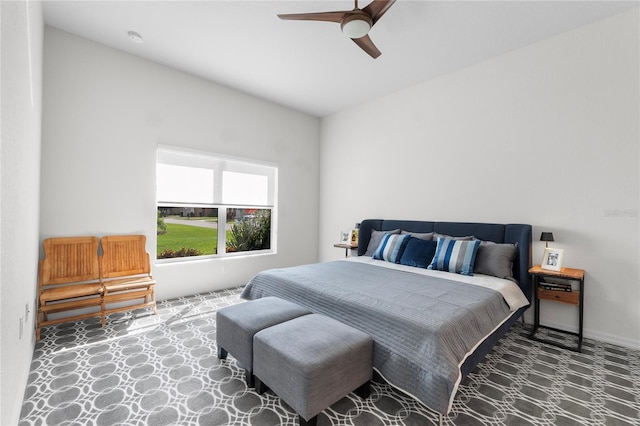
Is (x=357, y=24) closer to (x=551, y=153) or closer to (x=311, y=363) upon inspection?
(x=311, y=363)

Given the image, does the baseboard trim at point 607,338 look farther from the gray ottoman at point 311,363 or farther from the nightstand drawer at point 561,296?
the gray ottoman at point 311,363

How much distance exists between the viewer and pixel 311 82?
4301 mm

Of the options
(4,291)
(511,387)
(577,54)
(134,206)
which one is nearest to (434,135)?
(577,54)

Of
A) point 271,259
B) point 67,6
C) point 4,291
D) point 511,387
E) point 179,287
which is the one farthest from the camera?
point 271,259

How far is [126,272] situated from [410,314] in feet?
10.8

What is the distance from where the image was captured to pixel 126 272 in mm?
3461

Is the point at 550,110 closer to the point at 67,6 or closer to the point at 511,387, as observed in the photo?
the point at 511,387

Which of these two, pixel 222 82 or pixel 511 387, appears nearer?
pixel 511 387

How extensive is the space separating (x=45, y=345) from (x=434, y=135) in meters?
5.01

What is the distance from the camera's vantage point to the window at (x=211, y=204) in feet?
13.3

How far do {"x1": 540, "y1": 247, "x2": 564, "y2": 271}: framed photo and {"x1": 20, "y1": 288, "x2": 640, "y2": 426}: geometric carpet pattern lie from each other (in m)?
0.77

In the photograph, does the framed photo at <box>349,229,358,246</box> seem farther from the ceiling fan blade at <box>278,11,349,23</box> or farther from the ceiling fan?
the ceiling fan blade at <box>278,11,349,23</box>

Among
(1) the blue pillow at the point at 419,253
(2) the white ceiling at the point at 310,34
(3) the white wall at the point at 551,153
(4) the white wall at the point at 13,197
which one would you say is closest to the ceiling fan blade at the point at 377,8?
(2) the white ceiling at the point at 310,34

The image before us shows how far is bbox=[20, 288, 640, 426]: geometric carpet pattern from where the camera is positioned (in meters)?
1.78
